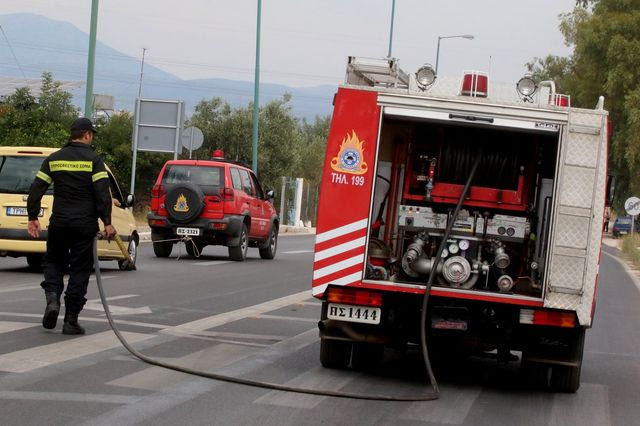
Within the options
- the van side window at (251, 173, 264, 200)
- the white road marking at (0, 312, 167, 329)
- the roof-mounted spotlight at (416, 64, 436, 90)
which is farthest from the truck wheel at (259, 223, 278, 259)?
the roof-mounted spotlight at (416, 64, 436, 90)

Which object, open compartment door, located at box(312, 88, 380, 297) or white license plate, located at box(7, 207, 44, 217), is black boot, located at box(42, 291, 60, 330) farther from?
white license plate, located at box(7, 207, 44, 217)

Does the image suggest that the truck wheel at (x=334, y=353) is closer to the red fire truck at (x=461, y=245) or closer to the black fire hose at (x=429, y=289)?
the red fire truck at (x=461, y=245)

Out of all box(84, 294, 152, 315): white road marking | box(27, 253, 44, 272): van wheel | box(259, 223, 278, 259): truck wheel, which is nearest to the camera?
box(84, 294, 152, 315): white road marking

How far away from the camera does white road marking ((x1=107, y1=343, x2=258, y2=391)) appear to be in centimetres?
824

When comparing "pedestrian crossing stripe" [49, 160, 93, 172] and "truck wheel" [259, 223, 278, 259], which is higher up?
"pedestrian crossing stripe" [49, 160, 93, 172]

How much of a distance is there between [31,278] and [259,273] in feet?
17.2

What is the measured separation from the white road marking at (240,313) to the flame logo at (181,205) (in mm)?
5498

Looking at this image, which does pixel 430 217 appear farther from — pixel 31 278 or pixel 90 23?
pixel 90 23

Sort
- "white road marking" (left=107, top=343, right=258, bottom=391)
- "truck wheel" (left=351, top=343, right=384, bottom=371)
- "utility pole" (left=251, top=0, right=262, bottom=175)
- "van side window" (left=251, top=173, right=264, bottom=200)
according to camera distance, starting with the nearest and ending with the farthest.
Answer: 1. "white road marking" (left=107, top=343, right=258, bottom=391)
2. "truck wheel" (left=351, top=343, right=384, bottom=371)
3. "van side window" (left=251, top=173, right=264, bottom=200)
4. "utility pole" (left=251, top=0, right=262, bottom=175)

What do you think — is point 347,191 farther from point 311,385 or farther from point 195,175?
point 195,175

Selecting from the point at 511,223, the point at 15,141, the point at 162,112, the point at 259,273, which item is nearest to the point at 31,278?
the point at 259,273

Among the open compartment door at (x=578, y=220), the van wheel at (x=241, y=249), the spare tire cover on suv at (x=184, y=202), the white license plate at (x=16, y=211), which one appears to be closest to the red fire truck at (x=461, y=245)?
the open compartment door at (x=578, y=220)

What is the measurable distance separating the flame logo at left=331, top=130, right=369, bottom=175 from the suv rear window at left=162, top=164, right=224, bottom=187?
13.9 metres

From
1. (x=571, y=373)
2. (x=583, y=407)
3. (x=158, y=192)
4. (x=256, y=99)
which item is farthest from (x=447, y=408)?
(x=256, y=99)
